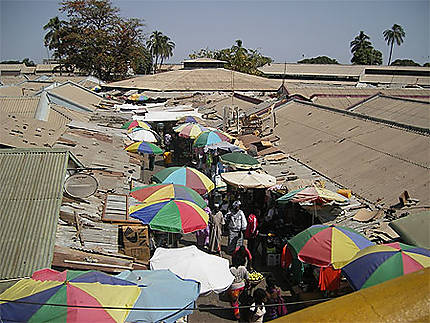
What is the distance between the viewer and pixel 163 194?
9.05 metres

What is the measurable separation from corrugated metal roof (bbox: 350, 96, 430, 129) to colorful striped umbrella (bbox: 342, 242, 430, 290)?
41.7 feet

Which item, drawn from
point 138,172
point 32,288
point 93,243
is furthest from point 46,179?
point 138,172

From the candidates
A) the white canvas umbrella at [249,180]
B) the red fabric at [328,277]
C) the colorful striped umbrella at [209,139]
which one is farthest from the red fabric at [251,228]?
the colorful striped umbrella at [209,139]

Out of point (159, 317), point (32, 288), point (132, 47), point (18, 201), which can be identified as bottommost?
point (159, 317)

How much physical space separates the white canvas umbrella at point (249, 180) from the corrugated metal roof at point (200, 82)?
21.8m

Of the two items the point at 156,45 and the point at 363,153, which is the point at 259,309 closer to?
the point at 363,153

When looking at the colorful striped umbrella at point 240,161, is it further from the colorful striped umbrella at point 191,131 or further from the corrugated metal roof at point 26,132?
the corrugated metal roof at point 26,132

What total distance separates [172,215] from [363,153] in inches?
273

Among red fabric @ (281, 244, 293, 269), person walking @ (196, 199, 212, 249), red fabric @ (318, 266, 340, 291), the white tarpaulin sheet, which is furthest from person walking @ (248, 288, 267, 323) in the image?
the white tarpaulin sheet

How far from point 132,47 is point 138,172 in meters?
36.4

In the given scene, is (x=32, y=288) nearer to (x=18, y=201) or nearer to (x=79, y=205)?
(x=18, y=201)

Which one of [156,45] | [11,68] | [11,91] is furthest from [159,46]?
[11,91]

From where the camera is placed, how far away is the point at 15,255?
582 cm

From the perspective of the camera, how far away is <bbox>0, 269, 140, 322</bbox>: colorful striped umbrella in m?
4.53
